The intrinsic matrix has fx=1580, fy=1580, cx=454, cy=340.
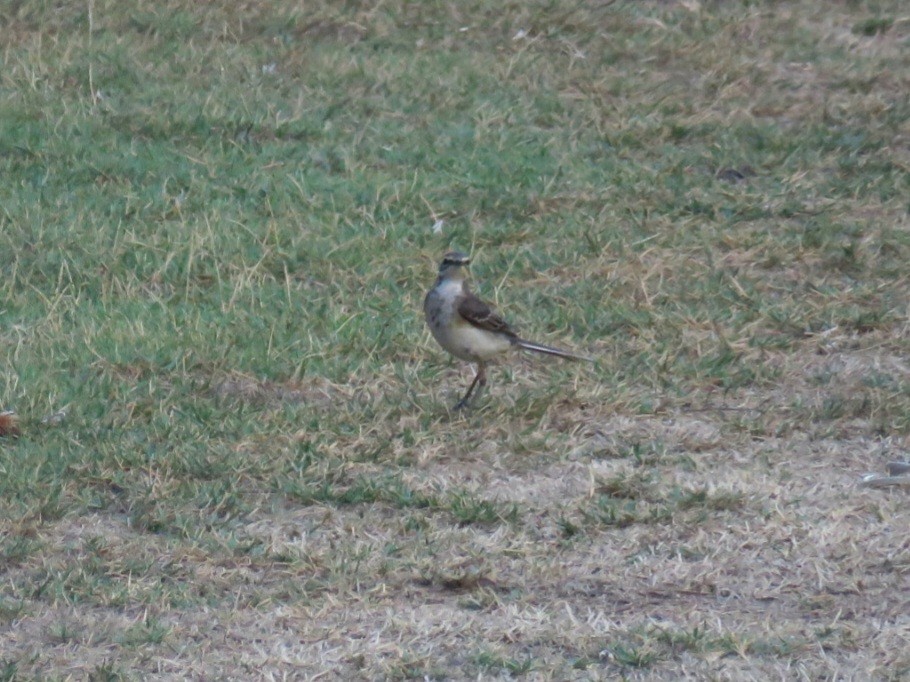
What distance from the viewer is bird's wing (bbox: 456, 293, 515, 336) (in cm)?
609

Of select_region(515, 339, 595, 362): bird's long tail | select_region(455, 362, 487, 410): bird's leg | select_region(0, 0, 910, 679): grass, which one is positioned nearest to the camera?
select_region(0, 0, 910, 679): grass

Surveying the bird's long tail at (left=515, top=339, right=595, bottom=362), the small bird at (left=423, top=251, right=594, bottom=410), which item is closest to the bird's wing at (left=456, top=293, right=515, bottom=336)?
the small bird at (left=423, top=251, right=594, bottom=410)

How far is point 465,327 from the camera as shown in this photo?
6066mm

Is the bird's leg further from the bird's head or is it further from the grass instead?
the bird's head

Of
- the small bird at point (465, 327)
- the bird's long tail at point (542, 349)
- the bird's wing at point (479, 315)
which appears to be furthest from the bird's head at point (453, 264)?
the bird's long tail at point (542, 349)

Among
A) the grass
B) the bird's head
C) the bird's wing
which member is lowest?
the grass

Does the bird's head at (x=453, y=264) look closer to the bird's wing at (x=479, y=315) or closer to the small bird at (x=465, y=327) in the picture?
the small bird at (x=465, y=327)

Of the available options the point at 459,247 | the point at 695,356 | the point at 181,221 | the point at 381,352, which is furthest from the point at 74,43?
the point at 695,356

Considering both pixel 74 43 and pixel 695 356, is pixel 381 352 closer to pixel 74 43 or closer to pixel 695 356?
pixel 695 356

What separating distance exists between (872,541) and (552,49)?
6.19m

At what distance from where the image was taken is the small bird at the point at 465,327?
6090mm

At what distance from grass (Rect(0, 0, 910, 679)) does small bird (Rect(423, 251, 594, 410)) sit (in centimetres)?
17

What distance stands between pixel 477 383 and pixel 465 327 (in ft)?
0.79

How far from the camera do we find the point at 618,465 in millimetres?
5637
